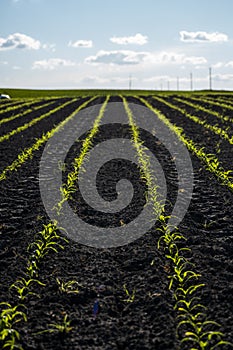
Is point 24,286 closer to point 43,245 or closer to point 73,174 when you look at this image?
point 43,245

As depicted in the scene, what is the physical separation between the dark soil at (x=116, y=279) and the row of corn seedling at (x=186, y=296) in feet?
0.21

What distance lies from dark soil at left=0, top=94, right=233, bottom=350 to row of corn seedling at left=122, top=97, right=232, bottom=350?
0.06 meters

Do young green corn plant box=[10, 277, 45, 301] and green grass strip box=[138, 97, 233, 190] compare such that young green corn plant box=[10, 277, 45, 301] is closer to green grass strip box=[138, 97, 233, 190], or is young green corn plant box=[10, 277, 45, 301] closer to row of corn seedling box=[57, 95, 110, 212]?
row of corn seedling box=[57, 95, 110, 212]

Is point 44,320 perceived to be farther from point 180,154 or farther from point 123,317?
point 180,154

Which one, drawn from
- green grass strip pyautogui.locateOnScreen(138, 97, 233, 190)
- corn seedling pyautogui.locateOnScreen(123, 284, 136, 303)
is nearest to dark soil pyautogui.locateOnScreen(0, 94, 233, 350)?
corn seedling pyautogui.locateOnScreen(123, 284, 136, 303)

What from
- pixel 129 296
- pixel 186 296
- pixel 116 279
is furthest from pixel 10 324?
pixel 186 296

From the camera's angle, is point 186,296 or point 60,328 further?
point 186,296

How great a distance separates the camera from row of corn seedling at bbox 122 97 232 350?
367cm

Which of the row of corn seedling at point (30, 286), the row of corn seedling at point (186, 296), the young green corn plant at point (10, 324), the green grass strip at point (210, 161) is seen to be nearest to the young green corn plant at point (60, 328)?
the row of corn seedling at point (30, 286)

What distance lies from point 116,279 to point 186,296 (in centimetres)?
74

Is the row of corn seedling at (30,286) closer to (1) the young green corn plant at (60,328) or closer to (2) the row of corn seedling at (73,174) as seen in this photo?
(1) the young green corn plant at (60,328)

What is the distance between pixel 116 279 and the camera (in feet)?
15.7

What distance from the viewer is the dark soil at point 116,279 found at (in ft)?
12.5

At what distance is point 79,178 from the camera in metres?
8.88
